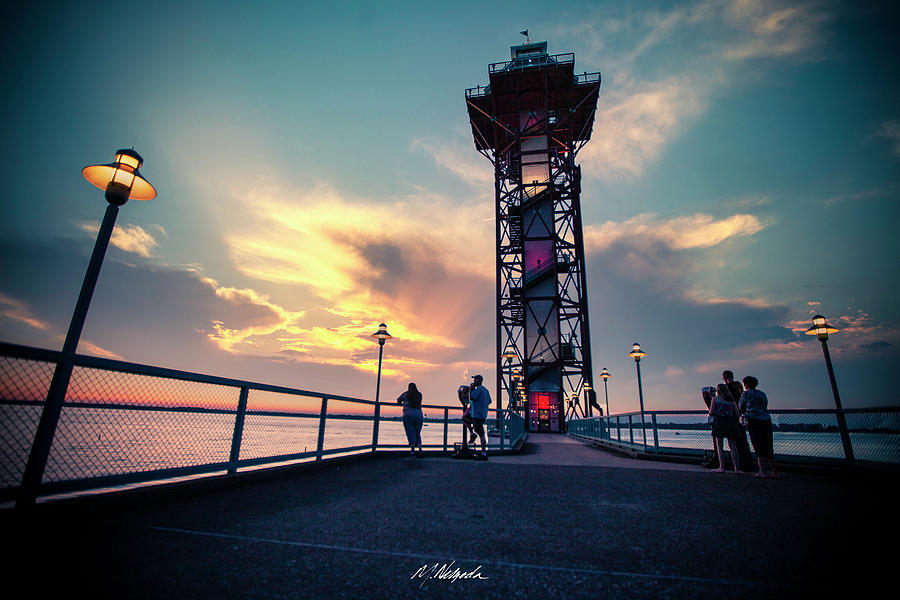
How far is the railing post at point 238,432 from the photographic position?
5118 mm

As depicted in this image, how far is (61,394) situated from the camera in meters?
3.44

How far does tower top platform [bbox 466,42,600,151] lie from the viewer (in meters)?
33.0

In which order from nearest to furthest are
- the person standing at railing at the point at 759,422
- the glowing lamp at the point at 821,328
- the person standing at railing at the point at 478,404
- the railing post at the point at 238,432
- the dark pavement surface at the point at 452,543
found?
the dark pavement surface at the point at 452,543
the railing post at the point at 238,432
the person standing at railing at the point at 759,422
the person standing at railing at the point at 478,404
the glowing lamp at the point at 821,328

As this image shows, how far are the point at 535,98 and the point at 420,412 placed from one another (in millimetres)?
34181

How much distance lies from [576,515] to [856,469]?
6.48m

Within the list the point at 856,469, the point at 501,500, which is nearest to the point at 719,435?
the point at 856,469

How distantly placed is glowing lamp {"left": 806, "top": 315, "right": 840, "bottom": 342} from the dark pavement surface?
931cm

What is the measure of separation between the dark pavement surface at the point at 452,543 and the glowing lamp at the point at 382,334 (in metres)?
7.10

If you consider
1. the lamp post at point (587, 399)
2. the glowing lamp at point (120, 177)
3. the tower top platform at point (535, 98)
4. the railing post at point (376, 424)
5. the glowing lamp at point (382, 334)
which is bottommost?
the railing post at point (376, 424)

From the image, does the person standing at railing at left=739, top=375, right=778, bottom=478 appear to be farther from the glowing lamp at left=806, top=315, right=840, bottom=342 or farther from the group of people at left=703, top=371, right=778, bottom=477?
the glowing lamp at left=806, top=315, right=840, bottom=342

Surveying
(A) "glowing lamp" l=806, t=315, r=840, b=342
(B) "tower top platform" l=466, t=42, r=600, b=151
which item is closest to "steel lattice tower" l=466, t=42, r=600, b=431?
(B) "tower top platform" l=466, t=42, r=600, b=151

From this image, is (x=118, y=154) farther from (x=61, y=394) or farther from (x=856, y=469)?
(x=856, y=469)

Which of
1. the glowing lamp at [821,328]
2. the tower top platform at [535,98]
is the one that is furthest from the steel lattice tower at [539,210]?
the glowing lamp at [821,328]

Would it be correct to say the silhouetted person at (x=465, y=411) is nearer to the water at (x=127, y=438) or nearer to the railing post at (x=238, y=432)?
the water at (x=127, y=438)
